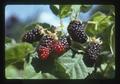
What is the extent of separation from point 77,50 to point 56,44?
11 cm

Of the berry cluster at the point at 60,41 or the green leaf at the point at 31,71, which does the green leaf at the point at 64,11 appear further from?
the green leaf at the point at 31,71

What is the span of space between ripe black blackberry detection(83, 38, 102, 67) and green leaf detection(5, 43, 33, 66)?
27 centimetres

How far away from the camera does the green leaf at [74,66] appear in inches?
108

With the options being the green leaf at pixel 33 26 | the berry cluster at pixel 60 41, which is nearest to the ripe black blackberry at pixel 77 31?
the berry cluster at pixel 60 41

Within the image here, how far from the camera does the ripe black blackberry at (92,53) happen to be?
276cm

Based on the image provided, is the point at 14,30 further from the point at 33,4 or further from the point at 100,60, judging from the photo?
the point at 100,60

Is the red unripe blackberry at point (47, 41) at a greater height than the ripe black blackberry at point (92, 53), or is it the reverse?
the red unripe blackberry at point (47, 41)

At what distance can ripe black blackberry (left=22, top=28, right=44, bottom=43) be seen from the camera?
2746 millimetres

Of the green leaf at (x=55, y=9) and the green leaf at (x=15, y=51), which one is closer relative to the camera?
the green leaf at (x=15, y=51)

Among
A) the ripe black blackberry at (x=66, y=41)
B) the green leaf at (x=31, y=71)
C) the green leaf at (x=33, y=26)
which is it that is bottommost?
the green leaf at (x=31, y=71)

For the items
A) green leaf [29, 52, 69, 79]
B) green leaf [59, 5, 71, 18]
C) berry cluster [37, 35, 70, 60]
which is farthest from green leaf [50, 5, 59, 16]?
green leaf [29, 52, 69, 79]

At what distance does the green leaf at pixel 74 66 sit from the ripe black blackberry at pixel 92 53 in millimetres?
21

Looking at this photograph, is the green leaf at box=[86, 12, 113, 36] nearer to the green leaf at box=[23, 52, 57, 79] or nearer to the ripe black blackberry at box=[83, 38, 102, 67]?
the ripe black blackberry at box=[83, 38, 102, 67]

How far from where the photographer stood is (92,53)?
9.09 feet
